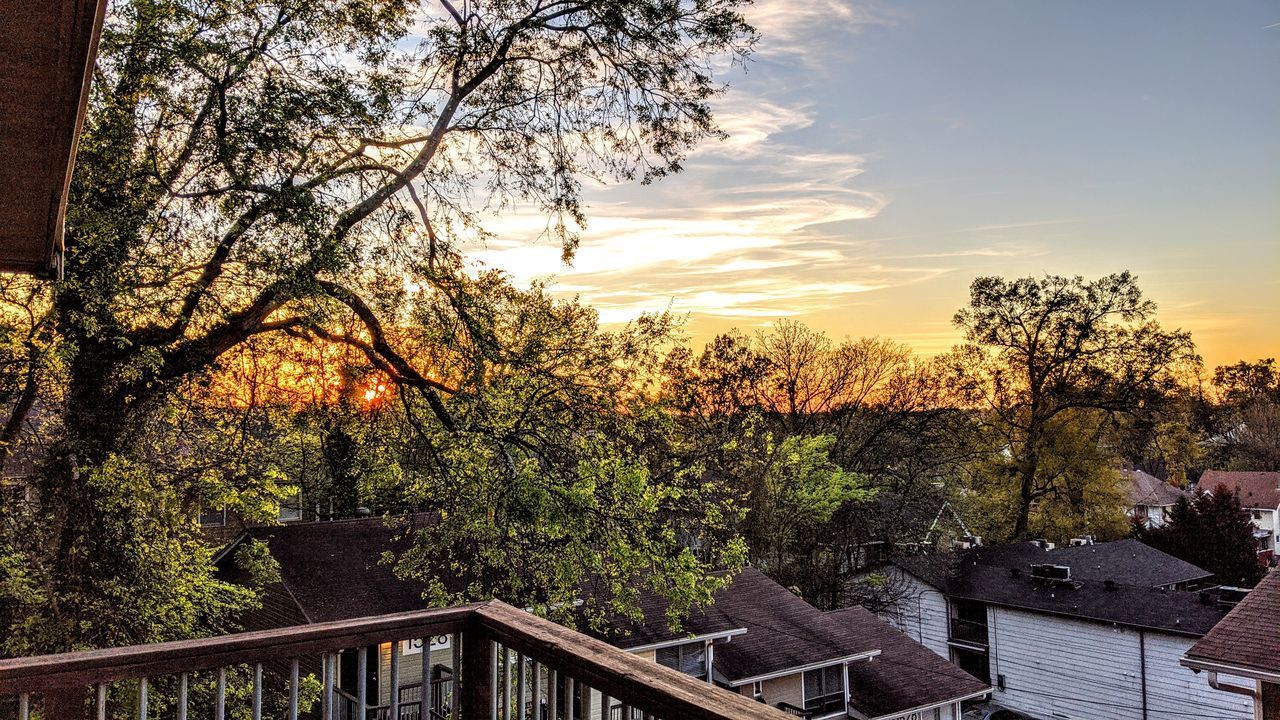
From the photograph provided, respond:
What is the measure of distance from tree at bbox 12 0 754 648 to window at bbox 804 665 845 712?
35.0 ft

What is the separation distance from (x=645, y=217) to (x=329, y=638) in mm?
13067

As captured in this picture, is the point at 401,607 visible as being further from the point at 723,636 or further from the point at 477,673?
the point at 477,673

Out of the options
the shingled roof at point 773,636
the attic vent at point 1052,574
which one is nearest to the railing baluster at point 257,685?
the shingled roof at point 773,636

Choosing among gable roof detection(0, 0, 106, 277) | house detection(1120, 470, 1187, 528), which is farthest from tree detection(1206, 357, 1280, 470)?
gable roof detection(0, 0, 106, 277)

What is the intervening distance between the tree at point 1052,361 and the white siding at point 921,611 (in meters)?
5.78

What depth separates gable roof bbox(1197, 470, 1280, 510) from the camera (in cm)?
3834

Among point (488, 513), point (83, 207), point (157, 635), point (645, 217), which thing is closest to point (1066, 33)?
point (645, 217)

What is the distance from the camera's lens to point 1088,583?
1947cm

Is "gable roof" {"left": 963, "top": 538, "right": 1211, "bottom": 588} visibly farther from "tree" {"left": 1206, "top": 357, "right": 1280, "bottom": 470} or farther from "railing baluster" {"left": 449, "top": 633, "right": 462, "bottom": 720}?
"tree" {"left": 1206, "top": 357, "right": 1280, "bottom": 470}

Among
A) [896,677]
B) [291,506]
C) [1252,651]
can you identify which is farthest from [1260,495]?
[291,506]

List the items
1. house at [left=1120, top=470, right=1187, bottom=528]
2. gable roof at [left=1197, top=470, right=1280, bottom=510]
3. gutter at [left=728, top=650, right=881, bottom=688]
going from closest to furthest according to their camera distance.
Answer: gutter at [left=728, top=650, right=881, bottom=688] < gable roof at [left=1197, top=470, right=1280, bottom=510] < house at [left=1120, top=470, right=1187, bottom=528]

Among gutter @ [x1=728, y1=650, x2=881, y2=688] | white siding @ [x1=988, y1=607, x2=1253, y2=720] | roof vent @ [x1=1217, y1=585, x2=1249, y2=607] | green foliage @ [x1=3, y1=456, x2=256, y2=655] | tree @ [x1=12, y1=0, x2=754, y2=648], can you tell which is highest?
tree @ [x1=12, y1=0, x2=754, y2=648]

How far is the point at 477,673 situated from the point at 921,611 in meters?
24.1

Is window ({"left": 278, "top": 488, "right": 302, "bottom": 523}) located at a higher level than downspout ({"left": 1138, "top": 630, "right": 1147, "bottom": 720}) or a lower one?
higher
